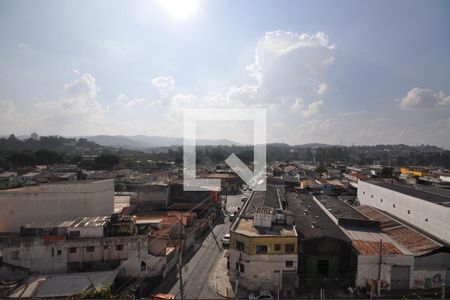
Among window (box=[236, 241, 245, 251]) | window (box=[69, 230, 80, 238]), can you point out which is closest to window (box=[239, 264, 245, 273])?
window (box=[236, 241, 245, 251])

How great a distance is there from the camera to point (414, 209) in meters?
16.1

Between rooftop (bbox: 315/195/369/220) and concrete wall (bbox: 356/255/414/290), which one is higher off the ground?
rooftop (bbox: 315/195/369/220)

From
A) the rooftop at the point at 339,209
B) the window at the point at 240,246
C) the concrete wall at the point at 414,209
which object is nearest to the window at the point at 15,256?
the window at the point at 240,246

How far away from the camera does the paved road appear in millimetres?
10469

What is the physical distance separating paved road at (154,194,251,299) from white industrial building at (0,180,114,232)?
6.89 metres

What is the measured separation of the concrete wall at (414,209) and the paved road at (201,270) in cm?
989

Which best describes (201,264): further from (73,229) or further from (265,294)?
(73,229)

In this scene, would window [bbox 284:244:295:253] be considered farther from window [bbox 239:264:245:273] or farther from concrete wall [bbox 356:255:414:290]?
concrete wall [bbox 356:255:414:290]

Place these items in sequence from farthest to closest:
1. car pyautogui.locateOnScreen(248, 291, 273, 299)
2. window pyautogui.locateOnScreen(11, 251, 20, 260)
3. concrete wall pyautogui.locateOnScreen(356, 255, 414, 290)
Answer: window pyautogui.locateOnScreen(11, 251, 20, 260) < concrete wall pyautogui.locateOnScreen(356, 255, 414, 290) < car pyautogui.locateOnScreen(248, 291, 273, 299)

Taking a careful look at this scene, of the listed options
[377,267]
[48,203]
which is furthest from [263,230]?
[48,203]

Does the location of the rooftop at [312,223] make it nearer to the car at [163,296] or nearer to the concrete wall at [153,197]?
the car at [163,296]

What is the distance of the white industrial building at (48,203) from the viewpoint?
16.0 metres

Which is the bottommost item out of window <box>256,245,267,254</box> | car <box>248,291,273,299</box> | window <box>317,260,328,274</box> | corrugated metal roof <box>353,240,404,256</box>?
car <box>248,291,273,299</box>

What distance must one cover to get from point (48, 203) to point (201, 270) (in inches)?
375
